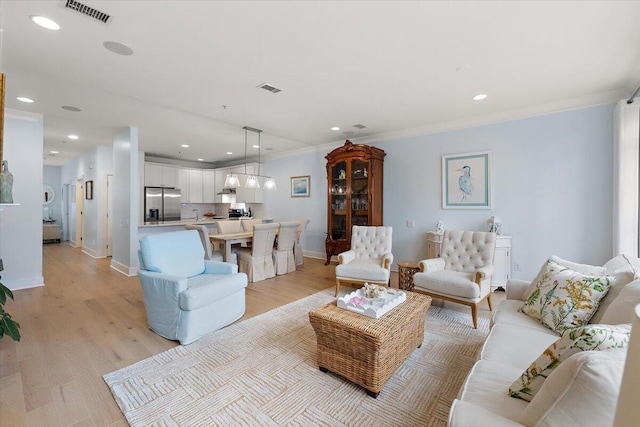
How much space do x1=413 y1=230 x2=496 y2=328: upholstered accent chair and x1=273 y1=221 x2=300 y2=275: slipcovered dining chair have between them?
241 centimetres

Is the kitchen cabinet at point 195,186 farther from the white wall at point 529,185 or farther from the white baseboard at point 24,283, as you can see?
the white wall at point 529,185

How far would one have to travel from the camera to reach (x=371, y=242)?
14.1 feet

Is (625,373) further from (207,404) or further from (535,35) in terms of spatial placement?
(535,35)

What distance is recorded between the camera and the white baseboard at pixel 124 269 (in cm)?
484

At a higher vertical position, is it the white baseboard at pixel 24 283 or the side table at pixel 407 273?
the side table at pixel 407 273

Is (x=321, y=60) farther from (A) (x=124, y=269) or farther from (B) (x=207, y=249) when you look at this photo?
(A) (x=124, y=269)

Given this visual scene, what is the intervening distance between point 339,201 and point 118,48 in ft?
12.9

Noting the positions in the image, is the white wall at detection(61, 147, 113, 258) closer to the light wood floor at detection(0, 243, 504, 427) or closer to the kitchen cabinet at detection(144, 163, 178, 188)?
the kitchen cabinet at detection(144, 163, 178, 188)

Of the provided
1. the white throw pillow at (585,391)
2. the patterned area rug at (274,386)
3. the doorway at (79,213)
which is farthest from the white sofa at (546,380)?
the doorway at (79,213)

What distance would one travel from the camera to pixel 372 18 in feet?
6.66

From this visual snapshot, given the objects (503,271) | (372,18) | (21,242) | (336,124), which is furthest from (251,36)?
(21,242)

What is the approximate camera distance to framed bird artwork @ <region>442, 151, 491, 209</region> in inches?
167

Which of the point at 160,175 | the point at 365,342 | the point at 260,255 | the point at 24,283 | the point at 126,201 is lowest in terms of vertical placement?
the point at 24,283

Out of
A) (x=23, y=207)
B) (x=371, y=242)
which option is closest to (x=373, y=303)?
(x=371, y=242)
